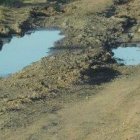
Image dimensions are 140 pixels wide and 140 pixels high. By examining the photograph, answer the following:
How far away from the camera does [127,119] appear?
22.4m

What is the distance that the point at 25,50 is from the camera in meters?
35.2

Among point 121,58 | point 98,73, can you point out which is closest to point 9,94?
point 98,73

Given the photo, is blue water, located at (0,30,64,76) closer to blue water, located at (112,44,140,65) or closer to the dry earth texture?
the dry earth texture

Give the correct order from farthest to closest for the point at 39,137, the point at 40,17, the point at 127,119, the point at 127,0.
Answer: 1. the point at 127,0
2. the point at 40,17
3. the point at 127,119
4. the point at 39,137

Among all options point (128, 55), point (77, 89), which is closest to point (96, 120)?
point (77, 89)

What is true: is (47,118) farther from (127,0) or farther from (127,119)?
(127,0)

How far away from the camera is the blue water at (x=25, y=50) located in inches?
1261

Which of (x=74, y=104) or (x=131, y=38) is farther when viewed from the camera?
(x=131, y=38)

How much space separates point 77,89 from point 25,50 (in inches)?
378

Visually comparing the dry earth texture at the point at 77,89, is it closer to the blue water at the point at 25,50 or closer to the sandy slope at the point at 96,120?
the sandy slope at the point at 96,120

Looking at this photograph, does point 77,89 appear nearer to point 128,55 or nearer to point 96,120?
point 96,120

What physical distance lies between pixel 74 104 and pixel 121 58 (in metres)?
8.84

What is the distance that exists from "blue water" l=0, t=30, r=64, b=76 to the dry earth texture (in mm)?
825

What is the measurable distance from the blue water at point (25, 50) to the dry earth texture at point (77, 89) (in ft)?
2.71
